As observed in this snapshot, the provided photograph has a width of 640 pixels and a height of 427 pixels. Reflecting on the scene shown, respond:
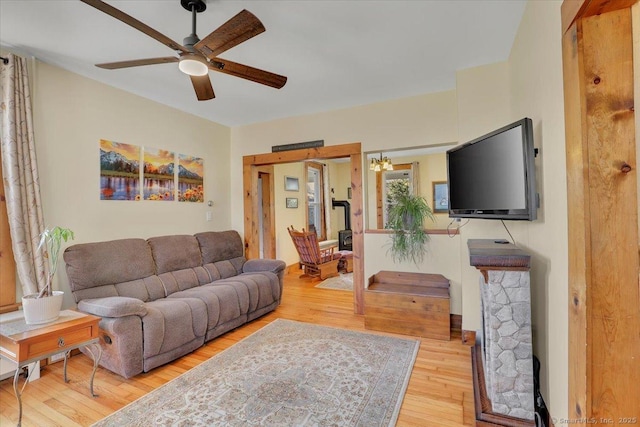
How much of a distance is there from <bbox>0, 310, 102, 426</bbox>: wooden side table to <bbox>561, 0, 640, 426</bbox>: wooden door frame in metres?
2.76

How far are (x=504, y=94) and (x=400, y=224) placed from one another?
159 centimetres

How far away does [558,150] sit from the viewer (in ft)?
4.73

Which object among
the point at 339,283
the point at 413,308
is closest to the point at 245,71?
the point at 413,308

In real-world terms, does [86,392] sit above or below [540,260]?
below

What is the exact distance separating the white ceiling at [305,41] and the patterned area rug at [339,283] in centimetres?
302

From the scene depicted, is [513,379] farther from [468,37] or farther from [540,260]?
[468,37]

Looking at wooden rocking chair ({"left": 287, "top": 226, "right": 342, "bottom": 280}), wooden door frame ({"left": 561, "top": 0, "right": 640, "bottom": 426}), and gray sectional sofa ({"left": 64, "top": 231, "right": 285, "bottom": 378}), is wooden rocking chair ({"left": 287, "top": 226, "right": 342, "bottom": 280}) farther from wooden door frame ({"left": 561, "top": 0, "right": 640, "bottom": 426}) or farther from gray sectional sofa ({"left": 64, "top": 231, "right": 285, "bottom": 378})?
wooden door frame ({"left": 561, "top": 0, "right": 640, "bottom": 426})

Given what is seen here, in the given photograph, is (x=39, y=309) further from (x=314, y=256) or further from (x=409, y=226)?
(x=314, y=256)

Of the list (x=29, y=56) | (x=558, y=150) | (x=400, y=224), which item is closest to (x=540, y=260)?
(x=558, y=150)

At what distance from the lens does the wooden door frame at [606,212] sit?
1.10 metres

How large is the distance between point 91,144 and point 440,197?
6282mm

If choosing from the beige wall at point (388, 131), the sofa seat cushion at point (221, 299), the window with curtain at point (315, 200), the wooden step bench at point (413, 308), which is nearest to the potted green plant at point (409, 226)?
the beige wall at point (388, 131)

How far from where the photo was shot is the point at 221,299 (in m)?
3.01

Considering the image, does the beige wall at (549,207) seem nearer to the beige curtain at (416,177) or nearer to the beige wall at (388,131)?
the beige wall at (388,131)
